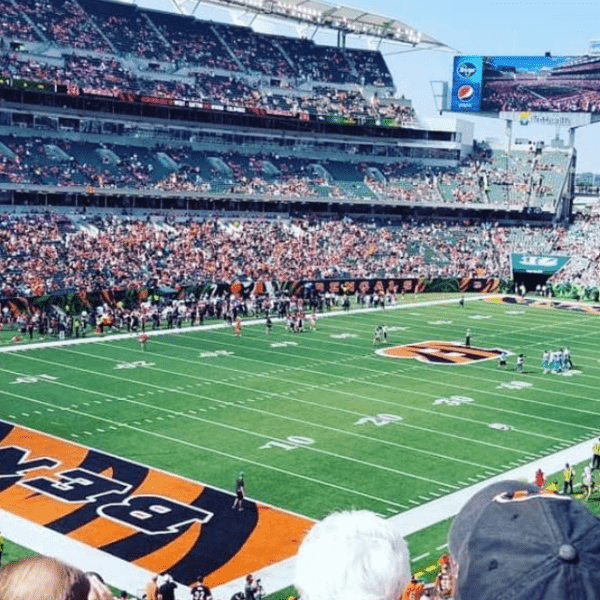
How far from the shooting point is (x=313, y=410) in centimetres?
2572

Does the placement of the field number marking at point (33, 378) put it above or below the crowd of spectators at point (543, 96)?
below

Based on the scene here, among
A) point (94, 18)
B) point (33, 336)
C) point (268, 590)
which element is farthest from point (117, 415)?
point (94, 18)

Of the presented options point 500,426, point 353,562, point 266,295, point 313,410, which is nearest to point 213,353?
point 313,410

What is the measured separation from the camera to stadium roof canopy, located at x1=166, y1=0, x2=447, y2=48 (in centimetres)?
6656

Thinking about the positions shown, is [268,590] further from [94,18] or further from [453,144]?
[453,144]

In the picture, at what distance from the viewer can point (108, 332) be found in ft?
124

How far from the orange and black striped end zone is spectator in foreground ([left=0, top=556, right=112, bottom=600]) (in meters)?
13.1

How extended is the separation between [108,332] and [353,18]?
138 ft

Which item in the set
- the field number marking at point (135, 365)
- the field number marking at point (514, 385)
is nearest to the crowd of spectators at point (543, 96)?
the field number marking at point (514, 385)

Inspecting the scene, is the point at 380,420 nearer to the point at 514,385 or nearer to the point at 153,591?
the point at 514,385

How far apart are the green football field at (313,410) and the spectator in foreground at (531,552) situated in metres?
13.2

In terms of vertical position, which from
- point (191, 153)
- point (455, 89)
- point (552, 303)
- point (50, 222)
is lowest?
point (552, 303)

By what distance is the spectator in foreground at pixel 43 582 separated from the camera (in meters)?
2.07

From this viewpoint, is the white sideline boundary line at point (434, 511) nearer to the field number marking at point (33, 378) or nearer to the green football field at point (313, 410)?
the green football field at point (313, 410)
